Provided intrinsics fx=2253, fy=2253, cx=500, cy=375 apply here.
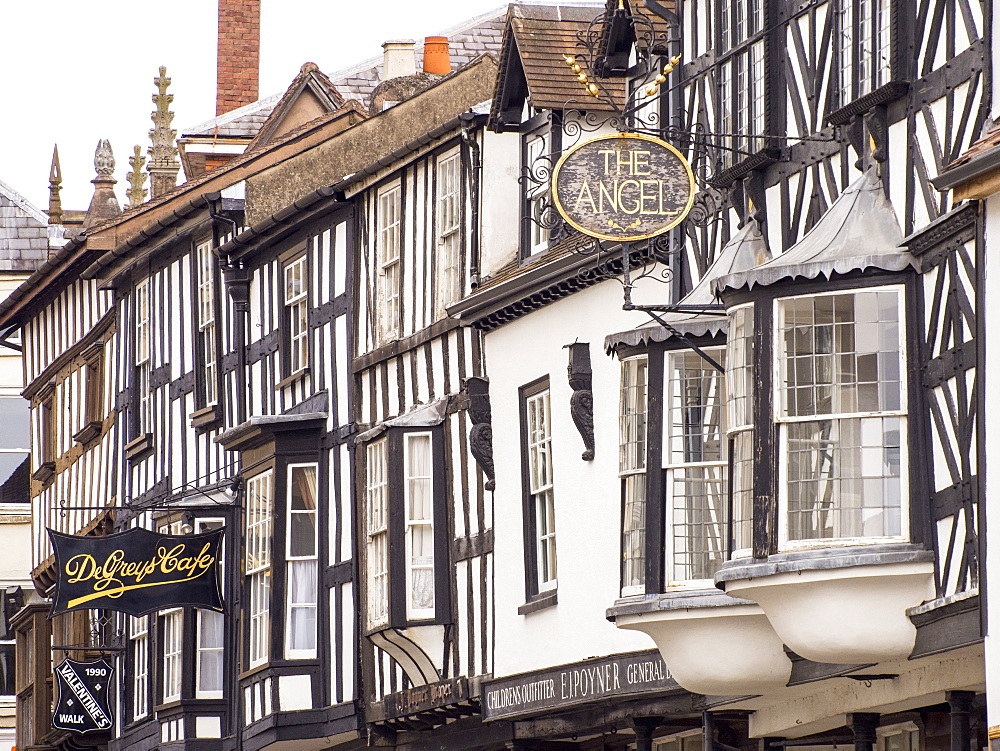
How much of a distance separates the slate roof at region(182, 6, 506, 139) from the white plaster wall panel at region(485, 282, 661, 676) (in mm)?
14638

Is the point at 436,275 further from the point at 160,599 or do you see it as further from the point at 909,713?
the point at 909,713

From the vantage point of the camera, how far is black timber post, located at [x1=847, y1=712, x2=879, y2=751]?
54.9 ft

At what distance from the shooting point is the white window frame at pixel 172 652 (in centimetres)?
2800

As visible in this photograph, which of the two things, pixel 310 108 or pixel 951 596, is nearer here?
pixel 951 596

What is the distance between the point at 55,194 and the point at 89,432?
1592 centimetres

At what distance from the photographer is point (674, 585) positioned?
16.7 metres

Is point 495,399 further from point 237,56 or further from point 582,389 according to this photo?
point 237,56

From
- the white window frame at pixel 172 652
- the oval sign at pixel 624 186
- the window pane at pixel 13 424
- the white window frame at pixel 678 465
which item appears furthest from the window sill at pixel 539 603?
the window pane at pixel 13 424

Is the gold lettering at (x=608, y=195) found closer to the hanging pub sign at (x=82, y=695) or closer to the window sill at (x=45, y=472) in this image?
the hanging pub sign at (x=82, y=695)

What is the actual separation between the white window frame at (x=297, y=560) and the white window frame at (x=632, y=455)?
819cm

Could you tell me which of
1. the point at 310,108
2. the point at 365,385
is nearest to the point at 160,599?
the point at 365,385

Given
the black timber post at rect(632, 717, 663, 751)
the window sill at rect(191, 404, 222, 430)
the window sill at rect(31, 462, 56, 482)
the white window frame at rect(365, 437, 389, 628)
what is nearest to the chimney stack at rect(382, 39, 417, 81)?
the window sill at rect(191, 404, 222, 430)

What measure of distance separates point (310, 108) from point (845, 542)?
22.4 meters

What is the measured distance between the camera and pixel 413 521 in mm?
22422
